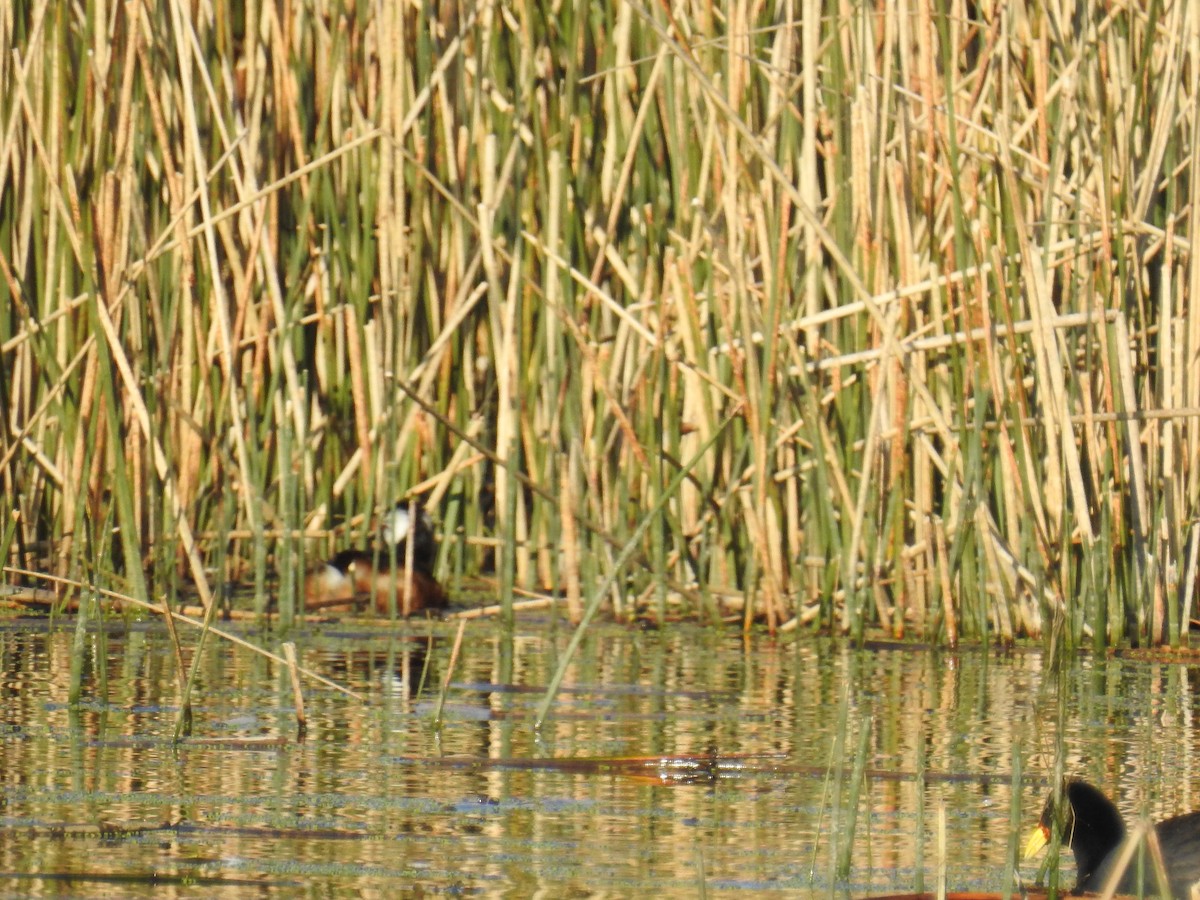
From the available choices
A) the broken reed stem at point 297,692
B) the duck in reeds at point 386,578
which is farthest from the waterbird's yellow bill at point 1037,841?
the duck in reeds at point 386,578

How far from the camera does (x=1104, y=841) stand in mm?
3146

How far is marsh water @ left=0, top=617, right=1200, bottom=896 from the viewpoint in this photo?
2889mm

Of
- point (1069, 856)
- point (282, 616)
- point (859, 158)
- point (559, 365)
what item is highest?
point (859, 158)

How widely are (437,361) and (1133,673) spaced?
198 centimetres

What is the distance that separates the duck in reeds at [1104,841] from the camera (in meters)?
2.93

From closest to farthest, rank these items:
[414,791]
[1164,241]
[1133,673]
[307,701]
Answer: [414,791], [307,701], [1133,673], [1164,241]

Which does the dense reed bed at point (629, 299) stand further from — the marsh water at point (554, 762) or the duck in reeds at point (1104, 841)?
the duck in reeds at point (1104, 841)

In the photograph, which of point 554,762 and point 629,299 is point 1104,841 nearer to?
point 554,762

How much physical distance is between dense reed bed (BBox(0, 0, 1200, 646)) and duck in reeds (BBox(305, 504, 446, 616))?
8cm

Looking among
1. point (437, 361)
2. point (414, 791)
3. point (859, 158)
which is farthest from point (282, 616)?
point (414, 791)

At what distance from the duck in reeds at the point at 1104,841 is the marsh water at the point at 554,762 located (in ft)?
0.33

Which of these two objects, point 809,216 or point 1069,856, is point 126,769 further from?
point 809,216

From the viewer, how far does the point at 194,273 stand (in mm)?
5867

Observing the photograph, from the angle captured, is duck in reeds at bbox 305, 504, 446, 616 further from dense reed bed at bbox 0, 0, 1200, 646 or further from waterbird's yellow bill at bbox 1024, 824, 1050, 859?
waterbird's yellow bill at bbox 1024, 824, 1050, 859
